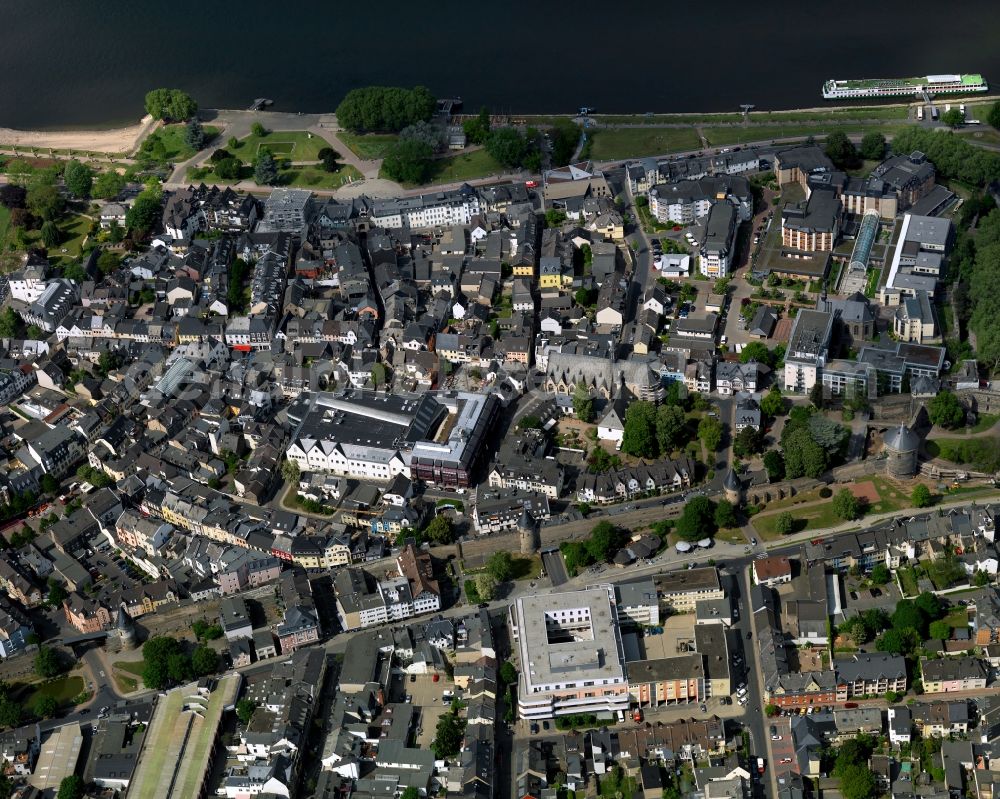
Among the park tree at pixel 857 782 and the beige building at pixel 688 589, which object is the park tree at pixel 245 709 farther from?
the park tree at pixel 857 782

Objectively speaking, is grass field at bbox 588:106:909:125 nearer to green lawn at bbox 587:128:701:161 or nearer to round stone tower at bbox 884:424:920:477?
green lawn at bbox 587:128:701:161

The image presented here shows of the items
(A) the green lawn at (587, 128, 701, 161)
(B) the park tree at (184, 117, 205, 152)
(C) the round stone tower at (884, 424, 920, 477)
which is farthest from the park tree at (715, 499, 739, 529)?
(B) the park tree at (184, 117, 205, 152)

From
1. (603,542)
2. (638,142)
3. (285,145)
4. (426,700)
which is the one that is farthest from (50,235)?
(426,700)

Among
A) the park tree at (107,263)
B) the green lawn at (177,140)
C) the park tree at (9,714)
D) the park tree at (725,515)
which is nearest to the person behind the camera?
the park tree at (9,714)

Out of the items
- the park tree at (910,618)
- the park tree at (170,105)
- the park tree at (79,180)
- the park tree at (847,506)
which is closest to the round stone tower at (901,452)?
the park tree at (847,506)

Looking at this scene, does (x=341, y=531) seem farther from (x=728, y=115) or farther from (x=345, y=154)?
(x=728, y=115)

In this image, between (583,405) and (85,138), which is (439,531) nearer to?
(583,405)
